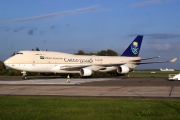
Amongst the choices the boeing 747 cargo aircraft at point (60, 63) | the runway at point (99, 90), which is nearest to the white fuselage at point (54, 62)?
the boeing 747 cargo aircraft at point (60, 63)

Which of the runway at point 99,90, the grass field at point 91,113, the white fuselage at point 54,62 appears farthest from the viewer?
the white fuselage at point 54,62

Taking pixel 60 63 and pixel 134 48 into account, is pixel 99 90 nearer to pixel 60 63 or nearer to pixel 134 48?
pixel 60 63

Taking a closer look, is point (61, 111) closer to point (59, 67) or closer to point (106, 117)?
point (106, 117)

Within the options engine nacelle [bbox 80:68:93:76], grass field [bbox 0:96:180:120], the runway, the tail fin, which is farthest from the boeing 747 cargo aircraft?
grass field [bbox 0:96:180:120]

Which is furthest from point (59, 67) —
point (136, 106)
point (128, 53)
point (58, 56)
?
point (136, 106)

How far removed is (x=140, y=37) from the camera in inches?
2399

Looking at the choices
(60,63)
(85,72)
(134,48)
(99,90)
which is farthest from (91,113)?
(134,48)

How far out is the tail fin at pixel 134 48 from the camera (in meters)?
60.4

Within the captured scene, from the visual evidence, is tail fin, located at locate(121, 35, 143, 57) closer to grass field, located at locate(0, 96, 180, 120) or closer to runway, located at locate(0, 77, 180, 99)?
runway, located at locate(0, 77, 180, 99)

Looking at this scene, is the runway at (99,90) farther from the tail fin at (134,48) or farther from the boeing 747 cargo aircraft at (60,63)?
the tail fin at (134,48)

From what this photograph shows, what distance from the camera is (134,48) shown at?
198 ft

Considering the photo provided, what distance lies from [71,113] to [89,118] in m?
1.21

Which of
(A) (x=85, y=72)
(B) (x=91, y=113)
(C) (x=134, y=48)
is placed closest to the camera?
(B) (x=91, y=113)

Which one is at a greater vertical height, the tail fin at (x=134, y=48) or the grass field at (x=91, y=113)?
the tail fin at (x=134, y=48)
